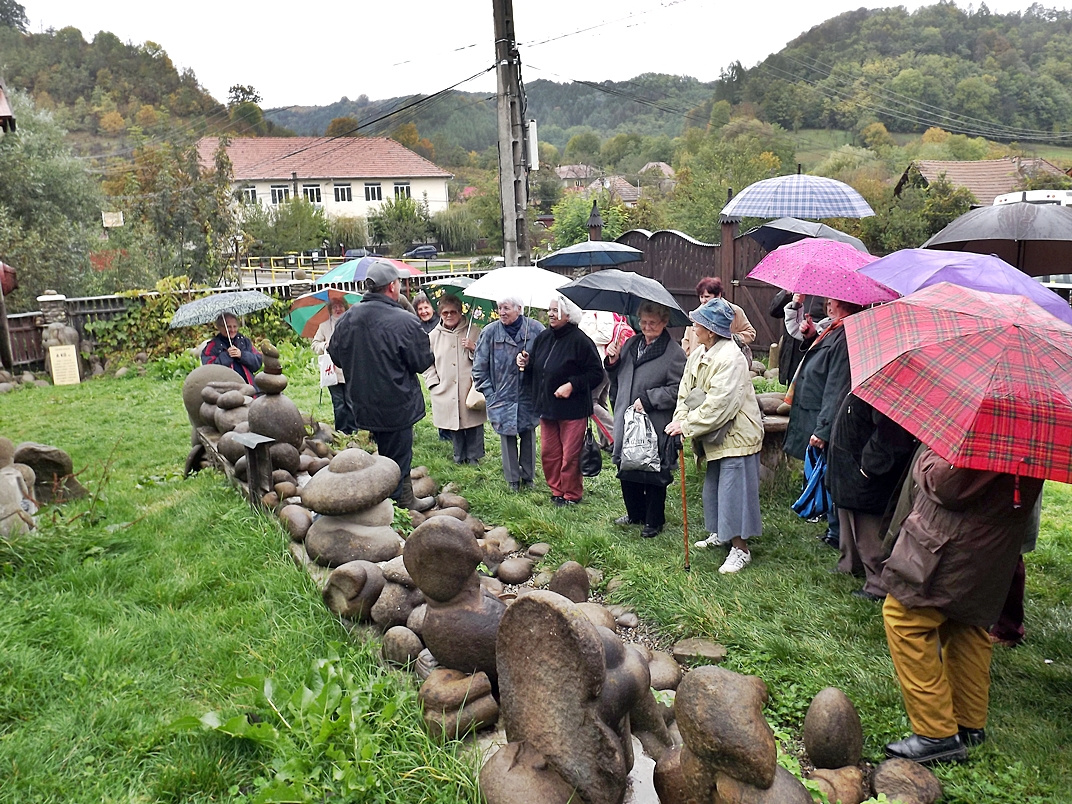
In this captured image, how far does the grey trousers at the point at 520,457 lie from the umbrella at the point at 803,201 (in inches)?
122

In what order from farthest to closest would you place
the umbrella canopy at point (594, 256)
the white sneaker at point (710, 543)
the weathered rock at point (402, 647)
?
the umbrella canopy at point (594, 256)
the white sneaker at point (710, 543)
the weathered rock at point (402, 647)

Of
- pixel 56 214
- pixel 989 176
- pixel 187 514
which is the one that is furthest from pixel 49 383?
pixel 989 176

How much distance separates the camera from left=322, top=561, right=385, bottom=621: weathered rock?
3686 millimetres

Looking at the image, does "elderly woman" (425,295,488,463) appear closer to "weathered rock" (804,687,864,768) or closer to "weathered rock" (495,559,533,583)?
"weathered rock" (495,559,533,583)

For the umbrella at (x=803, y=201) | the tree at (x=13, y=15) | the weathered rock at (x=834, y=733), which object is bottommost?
the weathered rock at (x=834, y=733)

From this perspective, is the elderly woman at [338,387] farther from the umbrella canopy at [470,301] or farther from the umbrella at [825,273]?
the umbrella at [825,273]

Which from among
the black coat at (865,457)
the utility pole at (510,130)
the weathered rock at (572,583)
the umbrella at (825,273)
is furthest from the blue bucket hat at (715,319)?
the utility pole at (510,130)

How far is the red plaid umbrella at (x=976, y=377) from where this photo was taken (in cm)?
237

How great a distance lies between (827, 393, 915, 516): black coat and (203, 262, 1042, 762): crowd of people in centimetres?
1

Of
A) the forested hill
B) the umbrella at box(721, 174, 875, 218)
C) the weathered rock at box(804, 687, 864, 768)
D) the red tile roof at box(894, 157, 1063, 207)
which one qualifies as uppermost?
the forested hill

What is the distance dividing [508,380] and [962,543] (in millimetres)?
4403

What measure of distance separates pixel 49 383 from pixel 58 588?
11012 mm

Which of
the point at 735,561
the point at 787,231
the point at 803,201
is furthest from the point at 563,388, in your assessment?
the point at 787,231

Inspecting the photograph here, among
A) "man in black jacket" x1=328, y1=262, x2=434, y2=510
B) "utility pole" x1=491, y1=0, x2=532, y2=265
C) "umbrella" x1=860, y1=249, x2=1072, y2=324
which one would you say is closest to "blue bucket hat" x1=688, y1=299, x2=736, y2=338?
"umbrella" x1=860, y1=249, x2=1072, y2=324
